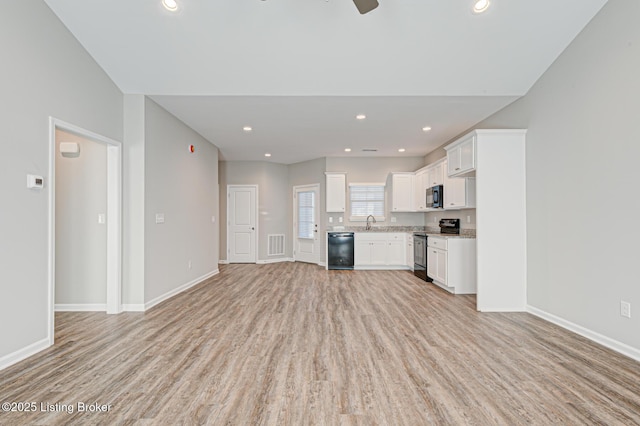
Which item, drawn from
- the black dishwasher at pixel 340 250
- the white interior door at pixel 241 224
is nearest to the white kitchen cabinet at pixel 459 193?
the black dishwasher at pixel 340 250

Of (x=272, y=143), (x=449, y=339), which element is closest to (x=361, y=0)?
(x=449, y=339)

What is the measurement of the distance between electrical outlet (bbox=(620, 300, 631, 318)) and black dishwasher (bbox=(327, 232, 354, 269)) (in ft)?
16.2

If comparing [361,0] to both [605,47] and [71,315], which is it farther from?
[71,315]

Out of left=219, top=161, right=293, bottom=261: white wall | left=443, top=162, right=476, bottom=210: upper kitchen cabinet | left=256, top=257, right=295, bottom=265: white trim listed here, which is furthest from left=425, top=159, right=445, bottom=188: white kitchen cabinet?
→ left=256, top=257, right=295, bottom=265: white trim

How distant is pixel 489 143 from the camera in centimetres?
412

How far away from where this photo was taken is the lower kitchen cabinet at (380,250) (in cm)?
722

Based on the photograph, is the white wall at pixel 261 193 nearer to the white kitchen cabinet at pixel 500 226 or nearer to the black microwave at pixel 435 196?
the black microwave at pixel 435 196

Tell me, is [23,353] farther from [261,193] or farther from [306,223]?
[306,223]

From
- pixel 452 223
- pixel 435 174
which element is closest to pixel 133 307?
pixel 452 223

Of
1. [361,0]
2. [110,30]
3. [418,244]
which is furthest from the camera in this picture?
[418,244]

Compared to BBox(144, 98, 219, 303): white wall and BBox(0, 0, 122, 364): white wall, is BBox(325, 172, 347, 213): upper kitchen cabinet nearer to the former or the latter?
BBox(144, 98, 219, 303): white wall

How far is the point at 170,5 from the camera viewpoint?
9.89 ft

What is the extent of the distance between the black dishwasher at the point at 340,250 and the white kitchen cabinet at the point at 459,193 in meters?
2.41

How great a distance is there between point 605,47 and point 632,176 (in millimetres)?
1313
